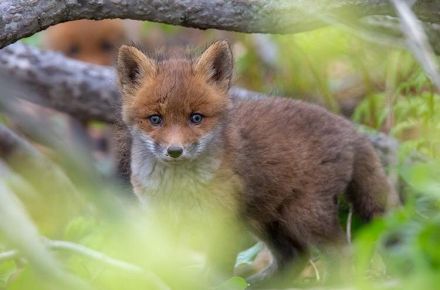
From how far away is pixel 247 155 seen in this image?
6.14m

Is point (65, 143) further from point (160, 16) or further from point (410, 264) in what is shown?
point (410, 264)

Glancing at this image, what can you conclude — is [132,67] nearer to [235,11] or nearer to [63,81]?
[235,11]

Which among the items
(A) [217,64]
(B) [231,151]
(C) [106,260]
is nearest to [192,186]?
(B) [231,151]

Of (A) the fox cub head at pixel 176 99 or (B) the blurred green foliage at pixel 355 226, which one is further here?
(A) the fox cub head at pixel 176 99

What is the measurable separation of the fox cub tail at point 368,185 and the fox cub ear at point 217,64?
1119 millimetres

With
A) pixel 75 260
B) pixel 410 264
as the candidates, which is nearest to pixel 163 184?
pixel 75 260

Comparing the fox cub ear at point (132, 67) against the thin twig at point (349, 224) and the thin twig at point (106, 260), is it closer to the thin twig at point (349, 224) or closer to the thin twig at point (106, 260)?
the thin twig at point (349, 224)

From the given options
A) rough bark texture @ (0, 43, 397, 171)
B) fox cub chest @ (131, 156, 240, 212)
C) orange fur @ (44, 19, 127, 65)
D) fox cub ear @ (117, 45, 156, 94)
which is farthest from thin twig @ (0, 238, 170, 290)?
orange fur @ (44, 19, 127, 65)

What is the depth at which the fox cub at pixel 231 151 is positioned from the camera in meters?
5.79

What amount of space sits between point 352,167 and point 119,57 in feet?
5.84

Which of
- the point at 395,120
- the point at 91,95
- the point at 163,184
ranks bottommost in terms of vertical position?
the point at 91,95

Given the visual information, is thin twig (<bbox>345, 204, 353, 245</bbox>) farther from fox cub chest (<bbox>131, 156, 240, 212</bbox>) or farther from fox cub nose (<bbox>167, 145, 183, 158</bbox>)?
fox cub nose (<bbox>167, 145, 183, 158</bbox>)

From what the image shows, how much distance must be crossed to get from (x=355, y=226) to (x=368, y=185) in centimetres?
33

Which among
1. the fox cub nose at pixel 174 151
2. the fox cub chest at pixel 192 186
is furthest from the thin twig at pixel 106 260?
the fox cub chest at pixel 192 186
